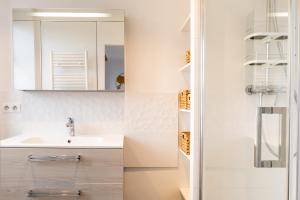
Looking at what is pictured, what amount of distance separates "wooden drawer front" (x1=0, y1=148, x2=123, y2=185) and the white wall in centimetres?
49

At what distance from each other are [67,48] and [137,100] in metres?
0.73

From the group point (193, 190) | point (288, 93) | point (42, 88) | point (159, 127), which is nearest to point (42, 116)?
point (42, 88)

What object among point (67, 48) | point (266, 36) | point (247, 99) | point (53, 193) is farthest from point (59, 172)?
point (266, 36)

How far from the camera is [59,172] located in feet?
6.02

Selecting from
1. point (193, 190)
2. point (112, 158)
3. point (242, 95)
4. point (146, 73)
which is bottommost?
point (193, 190)

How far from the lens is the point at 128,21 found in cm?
230

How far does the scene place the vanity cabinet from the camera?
1.83 m

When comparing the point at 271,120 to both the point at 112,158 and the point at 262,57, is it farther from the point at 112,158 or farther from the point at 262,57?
the point at 112,158

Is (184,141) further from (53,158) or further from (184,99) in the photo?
(53,158)

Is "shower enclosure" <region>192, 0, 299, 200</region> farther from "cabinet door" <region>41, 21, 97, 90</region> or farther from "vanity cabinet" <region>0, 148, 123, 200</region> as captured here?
"cabinet door" <region>41, 21, 97, 90</region>

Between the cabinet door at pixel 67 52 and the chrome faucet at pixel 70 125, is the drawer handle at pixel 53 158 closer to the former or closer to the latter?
the chrome faucet at pixel 70 125

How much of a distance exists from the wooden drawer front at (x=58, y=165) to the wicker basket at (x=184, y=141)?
1.67 ft

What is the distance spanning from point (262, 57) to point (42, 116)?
1.84 m

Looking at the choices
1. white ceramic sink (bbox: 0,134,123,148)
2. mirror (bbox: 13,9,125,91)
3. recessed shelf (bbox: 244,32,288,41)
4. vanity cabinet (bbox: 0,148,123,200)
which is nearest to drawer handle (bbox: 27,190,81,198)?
vanity cabinet (bbox: 0,148,123,200)
